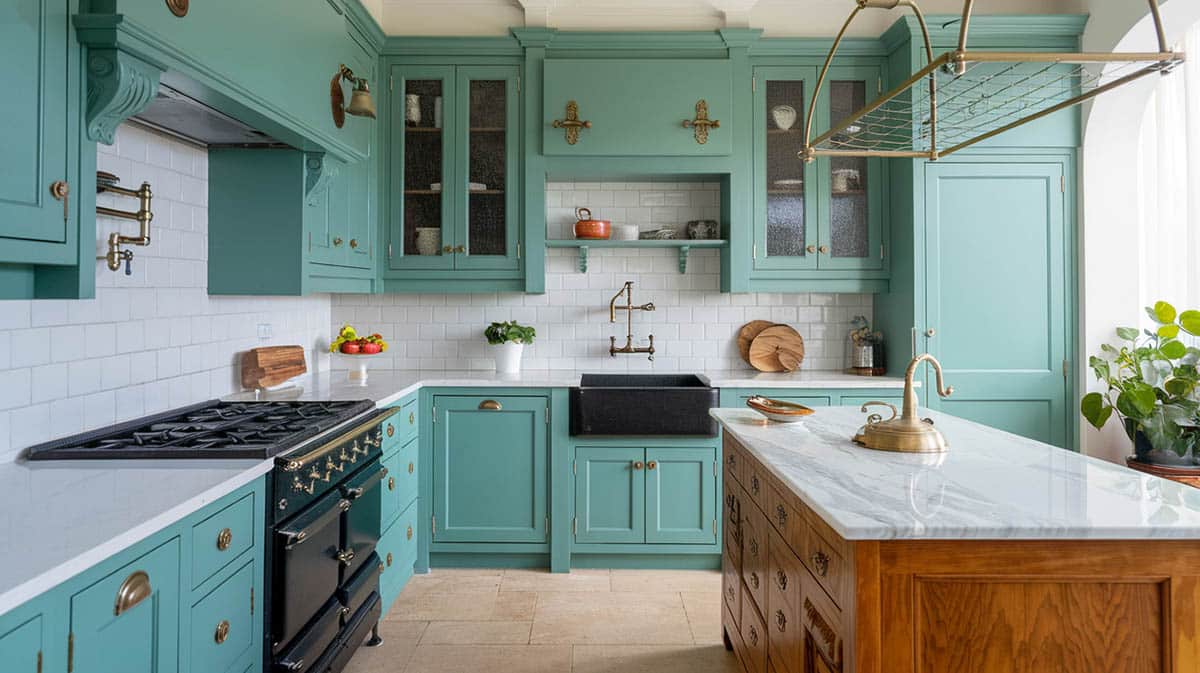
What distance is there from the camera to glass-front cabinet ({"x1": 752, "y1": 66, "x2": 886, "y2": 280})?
12.5 ft

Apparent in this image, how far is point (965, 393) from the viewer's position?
3.55 meters

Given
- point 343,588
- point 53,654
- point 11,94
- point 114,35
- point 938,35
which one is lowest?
point 343,588

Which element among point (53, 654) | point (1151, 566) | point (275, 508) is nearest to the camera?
point (53, 654)

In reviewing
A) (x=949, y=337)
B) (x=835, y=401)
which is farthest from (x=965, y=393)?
(x=835, y=401)

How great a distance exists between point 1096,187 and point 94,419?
4341 millimetres

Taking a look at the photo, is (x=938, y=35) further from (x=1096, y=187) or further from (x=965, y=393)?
(x=965, y=393)

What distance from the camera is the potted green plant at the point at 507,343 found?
3891mm

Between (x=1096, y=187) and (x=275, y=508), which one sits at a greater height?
(x=1096, y=187)

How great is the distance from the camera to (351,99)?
2.88 m

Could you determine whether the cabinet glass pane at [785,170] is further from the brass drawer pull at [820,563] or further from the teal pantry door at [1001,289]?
the brass drawer pull at [820,563]

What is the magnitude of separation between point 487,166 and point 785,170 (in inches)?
63.2

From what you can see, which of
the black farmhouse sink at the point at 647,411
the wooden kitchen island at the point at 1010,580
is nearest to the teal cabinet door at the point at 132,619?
the wooden kitchen island at the point at 1010,580

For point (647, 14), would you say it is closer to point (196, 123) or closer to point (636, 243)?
point (636, 243)

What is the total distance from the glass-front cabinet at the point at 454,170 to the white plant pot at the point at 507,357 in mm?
392
